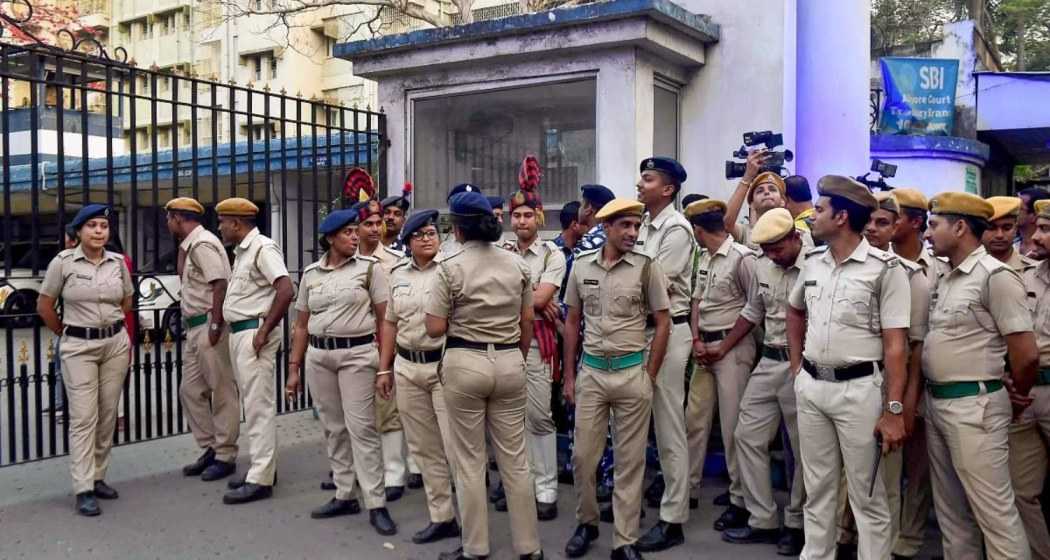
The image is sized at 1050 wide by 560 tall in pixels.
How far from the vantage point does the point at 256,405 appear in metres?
5.66

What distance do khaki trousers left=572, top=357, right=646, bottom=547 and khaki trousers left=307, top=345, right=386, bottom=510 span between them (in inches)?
53.6

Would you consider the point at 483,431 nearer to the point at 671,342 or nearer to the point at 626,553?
the point at 626,553

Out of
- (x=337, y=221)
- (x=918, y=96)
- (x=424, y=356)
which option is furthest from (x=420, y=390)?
(x=918, y=96)

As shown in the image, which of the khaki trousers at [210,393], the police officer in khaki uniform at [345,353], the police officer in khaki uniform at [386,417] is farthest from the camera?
the khaki trousers at [210,393]

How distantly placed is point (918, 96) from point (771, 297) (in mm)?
11142

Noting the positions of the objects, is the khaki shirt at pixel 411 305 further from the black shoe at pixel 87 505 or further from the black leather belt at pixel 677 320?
the black shoe at pixel 87 505

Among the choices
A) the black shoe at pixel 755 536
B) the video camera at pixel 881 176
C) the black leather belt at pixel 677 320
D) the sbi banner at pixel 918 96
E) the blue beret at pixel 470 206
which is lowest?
the black shoe at pixel 755 536

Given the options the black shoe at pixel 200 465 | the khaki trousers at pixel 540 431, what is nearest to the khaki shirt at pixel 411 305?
the khaki trousers at pixel 540 431

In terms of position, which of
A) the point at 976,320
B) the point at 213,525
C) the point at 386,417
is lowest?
the point at 213,525

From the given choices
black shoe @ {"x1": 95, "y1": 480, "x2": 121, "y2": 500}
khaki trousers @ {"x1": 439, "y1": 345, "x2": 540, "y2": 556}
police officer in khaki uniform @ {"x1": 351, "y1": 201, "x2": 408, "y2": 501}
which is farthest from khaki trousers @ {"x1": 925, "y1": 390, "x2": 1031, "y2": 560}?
black shoe @ {"x1": 95, "y1": 480, "x2": 121, "y2": 500}

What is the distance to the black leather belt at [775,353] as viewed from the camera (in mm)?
4707

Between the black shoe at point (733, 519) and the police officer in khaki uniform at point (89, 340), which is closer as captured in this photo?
the black shoe at point (733, 519)

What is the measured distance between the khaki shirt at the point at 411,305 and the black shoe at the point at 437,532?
101 cm

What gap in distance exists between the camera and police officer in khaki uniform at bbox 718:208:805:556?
4676 mm
